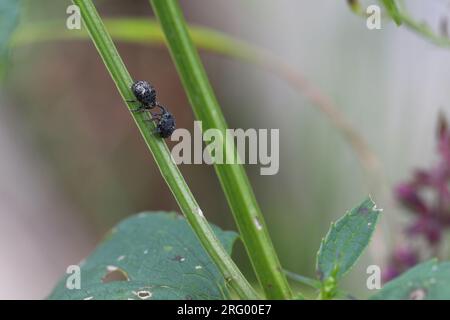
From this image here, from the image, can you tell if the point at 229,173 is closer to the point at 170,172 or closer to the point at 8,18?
the point at 170,172

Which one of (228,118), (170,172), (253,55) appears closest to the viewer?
(170,172)

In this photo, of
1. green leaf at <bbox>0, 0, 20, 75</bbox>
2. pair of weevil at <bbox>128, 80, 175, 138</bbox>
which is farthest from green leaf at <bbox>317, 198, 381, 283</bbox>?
green leaf at <bbox>0, 0, 20, 75</bbox>

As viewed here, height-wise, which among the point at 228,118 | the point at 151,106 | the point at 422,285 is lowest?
the point at 422,285

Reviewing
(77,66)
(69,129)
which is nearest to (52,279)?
(69,129)

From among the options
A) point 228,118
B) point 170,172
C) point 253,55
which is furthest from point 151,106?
point 228,118

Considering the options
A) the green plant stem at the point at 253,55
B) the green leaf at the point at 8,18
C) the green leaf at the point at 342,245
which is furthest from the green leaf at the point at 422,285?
the green plant stem at the point at 253,55
